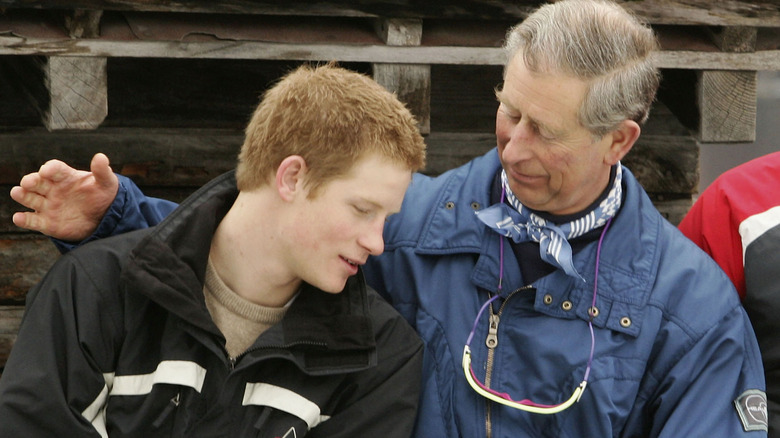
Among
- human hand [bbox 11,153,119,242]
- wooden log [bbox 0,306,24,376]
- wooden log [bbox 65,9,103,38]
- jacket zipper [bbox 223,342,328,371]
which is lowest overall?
wooden log [bbox 0,306,24,376]

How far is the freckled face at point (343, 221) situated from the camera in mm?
2453

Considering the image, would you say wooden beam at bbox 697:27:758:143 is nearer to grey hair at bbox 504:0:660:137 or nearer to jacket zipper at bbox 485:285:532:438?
grey hair at bbox 504:0:660:137

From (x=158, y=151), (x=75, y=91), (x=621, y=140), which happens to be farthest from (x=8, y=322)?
(x=621, y=140)

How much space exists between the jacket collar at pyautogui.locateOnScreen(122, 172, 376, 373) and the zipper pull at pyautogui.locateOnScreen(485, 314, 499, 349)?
0.34m

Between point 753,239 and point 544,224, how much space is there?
61 cm

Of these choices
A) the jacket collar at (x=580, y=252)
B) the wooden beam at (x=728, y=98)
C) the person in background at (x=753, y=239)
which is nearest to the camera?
the jacket collar at (x=580, y=252)

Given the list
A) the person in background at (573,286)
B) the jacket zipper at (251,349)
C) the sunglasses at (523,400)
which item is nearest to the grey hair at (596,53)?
the person in background at (573,286)

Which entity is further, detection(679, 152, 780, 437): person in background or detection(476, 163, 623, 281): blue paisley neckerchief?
detection(679, 152, 780, 437): person in background

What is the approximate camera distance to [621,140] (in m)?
2.73

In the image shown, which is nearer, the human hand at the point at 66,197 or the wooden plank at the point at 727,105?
the human hand at the point at 66,197

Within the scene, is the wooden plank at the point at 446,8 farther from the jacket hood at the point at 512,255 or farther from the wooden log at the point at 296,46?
the jacket hood at the point at 512,255

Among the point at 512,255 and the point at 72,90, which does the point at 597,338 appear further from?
the point at 72,90

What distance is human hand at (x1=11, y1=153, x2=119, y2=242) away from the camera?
2.44 m

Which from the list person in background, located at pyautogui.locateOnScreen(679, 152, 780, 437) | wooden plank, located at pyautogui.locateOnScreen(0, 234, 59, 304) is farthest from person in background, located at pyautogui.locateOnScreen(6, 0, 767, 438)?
wooden plank, located at pyautogui.locateOnScreen(0, 234, 59, 304)
